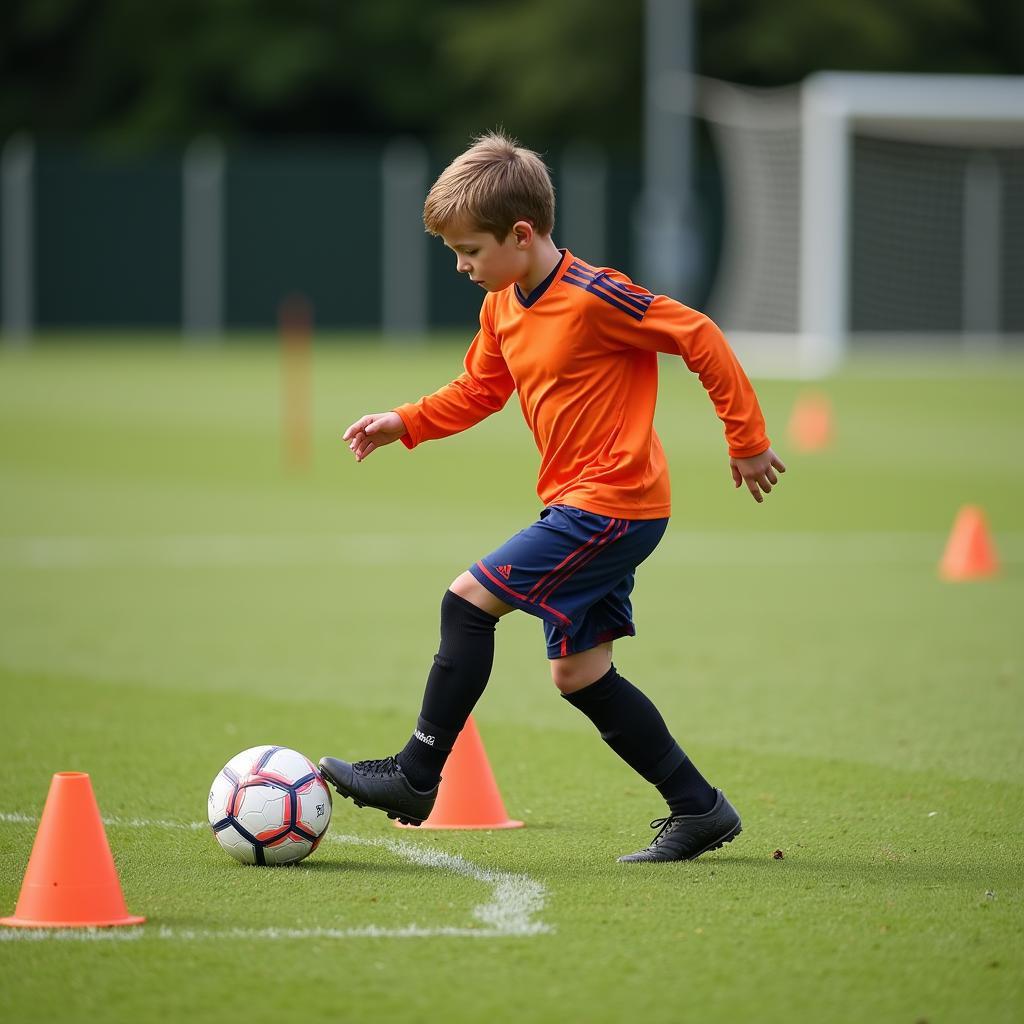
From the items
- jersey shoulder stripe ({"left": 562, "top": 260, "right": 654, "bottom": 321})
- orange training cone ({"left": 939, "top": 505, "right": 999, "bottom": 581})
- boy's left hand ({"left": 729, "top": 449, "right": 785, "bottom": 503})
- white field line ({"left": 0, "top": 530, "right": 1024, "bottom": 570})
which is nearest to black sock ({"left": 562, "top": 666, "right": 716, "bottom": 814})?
boy's left hand ({"left": 729, "top": 449, "right": 785, "bottom": 503})

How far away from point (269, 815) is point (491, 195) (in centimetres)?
178

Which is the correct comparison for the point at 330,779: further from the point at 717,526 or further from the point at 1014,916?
the point at 717,526

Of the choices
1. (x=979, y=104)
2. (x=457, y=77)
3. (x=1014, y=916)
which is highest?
(x=457, y=77)

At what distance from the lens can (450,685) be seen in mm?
5195

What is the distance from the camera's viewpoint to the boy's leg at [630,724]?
5.30 metres

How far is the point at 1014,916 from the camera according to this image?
4.77m

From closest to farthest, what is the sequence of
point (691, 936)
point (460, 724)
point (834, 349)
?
point (691, 936) → point (460, 724) → point (834, 349)

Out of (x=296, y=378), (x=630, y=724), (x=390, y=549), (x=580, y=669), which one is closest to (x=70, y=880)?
(x=580, y=669)

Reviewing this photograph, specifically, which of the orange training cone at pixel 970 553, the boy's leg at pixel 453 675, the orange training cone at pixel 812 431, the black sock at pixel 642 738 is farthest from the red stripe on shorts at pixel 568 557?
the orange training cone at pixel 812 431

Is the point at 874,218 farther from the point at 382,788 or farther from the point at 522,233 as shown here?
the point at 382,788

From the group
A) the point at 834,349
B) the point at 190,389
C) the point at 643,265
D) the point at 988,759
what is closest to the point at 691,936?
the point at 988,759

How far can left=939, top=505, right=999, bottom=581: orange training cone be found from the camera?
11.3m

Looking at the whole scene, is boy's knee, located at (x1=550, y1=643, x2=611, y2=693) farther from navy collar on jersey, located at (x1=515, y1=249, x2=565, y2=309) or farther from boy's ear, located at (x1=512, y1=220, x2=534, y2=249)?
boy's ear, located at (x1=512, y1=220, x2=534, y2=249)

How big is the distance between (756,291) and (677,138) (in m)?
7.79
